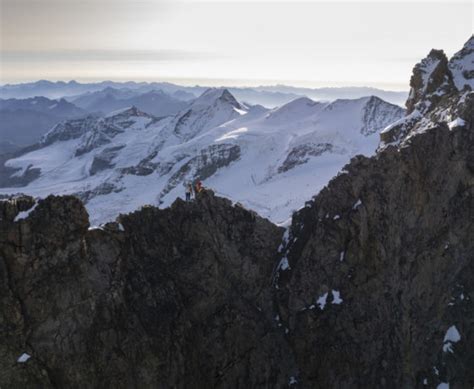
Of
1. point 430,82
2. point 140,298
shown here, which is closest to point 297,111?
point 430,82

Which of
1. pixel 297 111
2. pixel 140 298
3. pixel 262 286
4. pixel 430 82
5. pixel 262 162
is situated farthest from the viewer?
pixel 297 111

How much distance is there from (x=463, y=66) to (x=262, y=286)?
43.8 m

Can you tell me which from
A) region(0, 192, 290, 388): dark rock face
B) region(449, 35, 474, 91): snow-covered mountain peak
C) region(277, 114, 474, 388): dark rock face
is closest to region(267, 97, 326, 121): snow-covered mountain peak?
region(449, 35, 474, 91): snow-covered mountain peak

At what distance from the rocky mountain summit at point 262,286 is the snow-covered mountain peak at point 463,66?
39.2 feet

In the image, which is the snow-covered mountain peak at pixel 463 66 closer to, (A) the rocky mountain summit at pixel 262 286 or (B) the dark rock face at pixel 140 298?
(A) the rocky mountain summit at pixel 262 286

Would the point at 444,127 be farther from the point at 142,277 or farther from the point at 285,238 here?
the point at 142,277

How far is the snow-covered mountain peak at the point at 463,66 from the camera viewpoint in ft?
212

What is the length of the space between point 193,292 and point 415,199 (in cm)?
2503

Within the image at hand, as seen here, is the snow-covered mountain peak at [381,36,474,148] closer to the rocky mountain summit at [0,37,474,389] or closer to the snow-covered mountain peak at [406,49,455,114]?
the snow-covered mountain peak at [406,49,455,114]

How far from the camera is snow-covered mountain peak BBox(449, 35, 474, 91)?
6475 centimetres

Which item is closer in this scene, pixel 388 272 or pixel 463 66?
pixel 388 272

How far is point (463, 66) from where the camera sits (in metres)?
66.7

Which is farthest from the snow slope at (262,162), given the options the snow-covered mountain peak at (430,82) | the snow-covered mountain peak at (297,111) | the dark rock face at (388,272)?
the dark rock face at (388,272)

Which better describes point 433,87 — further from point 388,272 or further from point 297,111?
point 297,111
